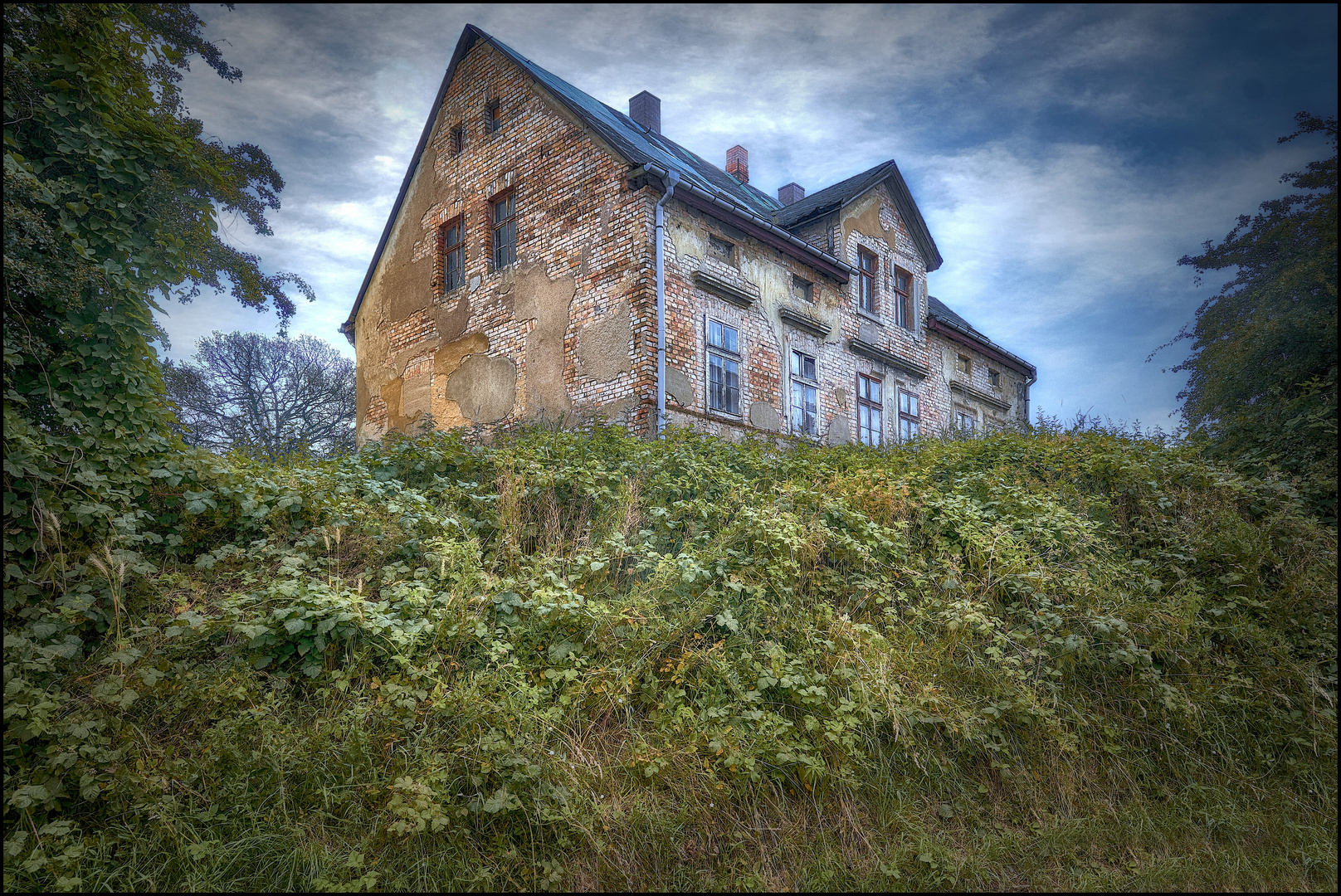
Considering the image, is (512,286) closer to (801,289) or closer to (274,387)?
(801,289)

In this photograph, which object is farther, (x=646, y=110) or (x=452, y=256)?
(x=646, y=110)

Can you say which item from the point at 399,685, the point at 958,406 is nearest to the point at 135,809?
the point at 399,685

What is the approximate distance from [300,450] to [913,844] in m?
5.99

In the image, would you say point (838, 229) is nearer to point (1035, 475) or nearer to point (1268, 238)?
point (1035, 475)

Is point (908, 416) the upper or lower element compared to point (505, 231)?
lower

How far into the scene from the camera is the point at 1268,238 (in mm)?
4672

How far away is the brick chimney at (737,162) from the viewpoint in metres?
17.1

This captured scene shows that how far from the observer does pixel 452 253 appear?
1305cm

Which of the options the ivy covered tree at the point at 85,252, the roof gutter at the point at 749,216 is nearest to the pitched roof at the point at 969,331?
the roof gutter at the point at 749,216

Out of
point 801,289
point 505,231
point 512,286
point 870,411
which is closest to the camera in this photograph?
point 512,286

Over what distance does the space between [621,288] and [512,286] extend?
2391 mm

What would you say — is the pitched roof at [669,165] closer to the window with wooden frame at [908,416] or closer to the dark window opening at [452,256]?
the dark window opening at [452,256]

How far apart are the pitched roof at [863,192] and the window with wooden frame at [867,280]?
1158mm

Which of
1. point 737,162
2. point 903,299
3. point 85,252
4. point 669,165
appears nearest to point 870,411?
point 903,299
